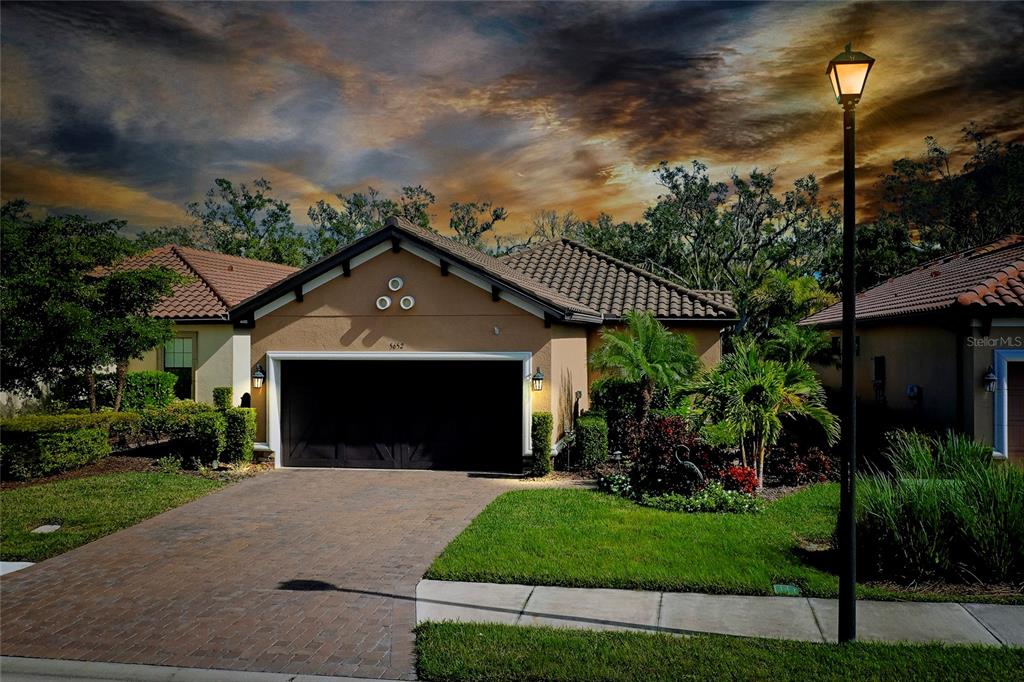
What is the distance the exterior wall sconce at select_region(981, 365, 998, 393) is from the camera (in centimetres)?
1284

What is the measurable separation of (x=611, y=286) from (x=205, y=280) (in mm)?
12764

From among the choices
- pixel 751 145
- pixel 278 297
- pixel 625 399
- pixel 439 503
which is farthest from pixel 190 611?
Result: pixel 751 145

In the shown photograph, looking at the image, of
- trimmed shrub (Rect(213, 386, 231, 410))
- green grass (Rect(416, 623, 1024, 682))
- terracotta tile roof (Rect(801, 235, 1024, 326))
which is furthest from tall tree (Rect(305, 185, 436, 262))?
green grass (Rect(416, 623, 1024, 682))

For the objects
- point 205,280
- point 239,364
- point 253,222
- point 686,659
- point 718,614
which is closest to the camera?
point 686,659

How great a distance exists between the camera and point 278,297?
51.8 feet

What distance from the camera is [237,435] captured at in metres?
15.2

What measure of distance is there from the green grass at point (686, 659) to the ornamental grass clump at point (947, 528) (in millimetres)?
1824

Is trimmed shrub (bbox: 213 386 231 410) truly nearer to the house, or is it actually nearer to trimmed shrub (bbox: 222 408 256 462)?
the house

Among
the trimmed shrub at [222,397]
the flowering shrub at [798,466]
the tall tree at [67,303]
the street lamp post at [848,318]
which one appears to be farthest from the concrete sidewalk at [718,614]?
the trimmed shrub at [222,397]

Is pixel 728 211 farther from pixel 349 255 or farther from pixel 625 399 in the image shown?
pixel 349 255

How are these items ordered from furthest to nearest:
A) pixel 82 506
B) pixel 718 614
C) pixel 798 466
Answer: pixel 798 466, pixel 82 506, pixel 718 614

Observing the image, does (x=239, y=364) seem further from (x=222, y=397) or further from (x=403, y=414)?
(x=403, y=414)

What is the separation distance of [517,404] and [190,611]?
869 centimetres

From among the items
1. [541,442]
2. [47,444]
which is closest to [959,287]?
[541,442]
